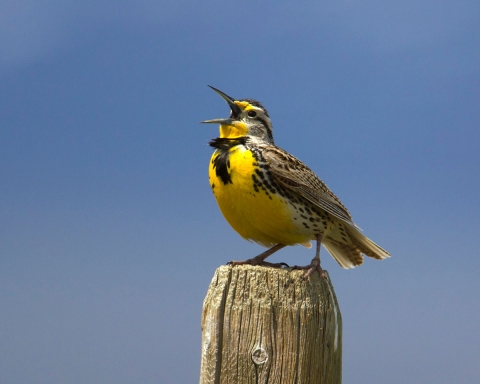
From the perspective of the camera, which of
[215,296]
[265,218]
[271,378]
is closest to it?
[271,378]

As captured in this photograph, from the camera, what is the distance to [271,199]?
5.29 metres

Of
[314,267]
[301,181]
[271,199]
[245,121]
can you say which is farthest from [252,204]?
[245,121]

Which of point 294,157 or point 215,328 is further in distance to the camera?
point 294,157

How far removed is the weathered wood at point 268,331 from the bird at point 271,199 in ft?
2.97

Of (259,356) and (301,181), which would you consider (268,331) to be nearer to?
(259,356)

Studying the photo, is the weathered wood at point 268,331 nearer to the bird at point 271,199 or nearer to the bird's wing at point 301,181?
the bird at point 271,199

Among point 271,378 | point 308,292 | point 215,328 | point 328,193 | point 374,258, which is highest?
point 328,193

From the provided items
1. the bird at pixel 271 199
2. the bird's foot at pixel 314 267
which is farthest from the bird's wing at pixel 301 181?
the bird's foot at pixel 314 267

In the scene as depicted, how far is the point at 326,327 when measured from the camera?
4.08 m

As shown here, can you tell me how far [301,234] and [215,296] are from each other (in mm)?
1541

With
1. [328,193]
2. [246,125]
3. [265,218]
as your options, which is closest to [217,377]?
[265,218]

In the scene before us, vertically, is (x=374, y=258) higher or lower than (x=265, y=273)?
higher

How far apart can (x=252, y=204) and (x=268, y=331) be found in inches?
60.6

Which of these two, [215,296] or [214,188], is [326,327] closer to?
[215,296]
